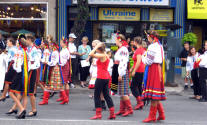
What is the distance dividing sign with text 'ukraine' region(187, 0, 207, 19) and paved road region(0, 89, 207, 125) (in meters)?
6.11

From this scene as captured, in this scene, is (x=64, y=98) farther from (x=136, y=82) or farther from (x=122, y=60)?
(x=122, y=60)

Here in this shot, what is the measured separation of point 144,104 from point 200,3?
8329 millimetres

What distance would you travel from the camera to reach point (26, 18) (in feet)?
55.1

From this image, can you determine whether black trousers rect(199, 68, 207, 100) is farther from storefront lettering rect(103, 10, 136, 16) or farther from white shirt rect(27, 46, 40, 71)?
storefront lettering rect(103, 10, 136, 16)

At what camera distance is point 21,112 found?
25.4 feet

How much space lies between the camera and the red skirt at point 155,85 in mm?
7504

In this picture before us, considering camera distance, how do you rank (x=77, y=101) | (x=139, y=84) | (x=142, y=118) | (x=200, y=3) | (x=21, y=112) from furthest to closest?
1. (x=200, y=3)
2. (x=77, y=101)
3. (x=139, y=84)
4. (x=142, y=118)
5. (x=21, y=112)

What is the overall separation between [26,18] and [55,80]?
7.85 meters

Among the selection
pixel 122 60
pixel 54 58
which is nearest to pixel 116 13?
pixel 54 58

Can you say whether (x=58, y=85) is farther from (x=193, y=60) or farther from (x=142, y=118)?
(x=193, y=60)

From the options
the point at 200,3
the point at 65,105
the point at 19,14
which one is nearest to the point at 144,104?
the point at 65,105

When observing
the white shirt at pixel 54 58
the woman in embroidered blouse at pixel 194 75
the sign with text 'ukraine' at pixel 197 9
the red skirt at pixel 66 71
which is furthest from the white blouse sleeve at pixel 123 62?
the sign with text 'ukraine' at pixel 197 9

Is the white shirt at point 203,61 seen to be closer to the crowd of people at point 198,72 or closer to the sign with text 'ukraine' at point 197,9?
the crowd of people at point 198,72

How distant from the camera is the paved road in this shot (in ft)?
25.0
